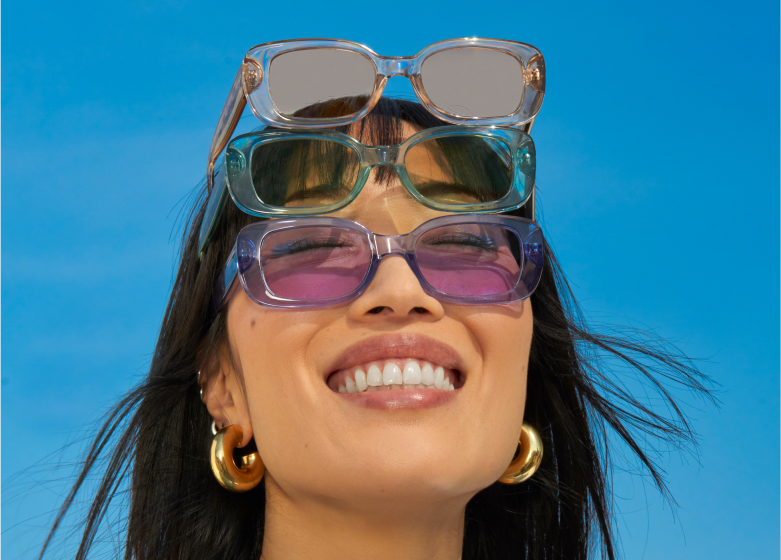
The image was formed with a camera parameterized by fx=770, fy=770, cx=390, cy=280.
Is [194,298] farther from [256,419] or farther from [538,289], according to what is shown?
[538,289]

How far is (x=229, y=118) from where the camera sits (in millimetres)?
2473

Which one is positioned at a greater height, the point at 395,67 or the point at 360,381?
the point at 395,67

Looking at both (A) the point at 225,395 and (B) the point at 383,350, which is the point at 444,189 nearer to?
(B) the point at 383,350

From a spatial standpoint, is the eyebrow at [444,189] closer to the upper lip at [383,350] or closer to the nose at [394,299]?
the nose at [394,299]

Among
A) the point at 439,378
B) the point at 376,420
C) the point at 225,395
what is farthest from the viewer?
the point at 225,395

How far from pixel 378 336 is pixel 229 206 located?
73 centimetres

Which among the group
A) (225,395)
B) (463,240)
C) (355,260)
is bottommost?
(225,395)

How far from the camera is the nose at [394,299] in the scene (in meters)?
2.12

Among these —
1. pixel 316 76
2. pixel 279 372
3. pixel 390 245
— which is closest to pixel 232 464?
pixel 279 372

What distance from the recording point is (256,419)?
2.27 m

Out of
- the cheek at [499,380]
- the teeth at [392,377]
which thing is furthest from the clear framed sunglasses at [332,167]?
the teeth at [392,377]

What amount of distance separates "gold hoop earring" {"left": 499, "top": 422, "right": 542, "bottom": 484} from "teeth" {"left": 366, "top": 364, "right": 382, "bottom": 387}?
→ 767 millimetres

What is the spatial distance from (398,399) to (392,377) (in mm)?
62

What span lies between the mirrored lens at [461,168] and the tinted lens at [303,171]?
193 mm
